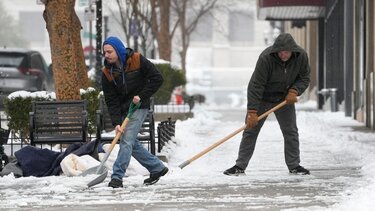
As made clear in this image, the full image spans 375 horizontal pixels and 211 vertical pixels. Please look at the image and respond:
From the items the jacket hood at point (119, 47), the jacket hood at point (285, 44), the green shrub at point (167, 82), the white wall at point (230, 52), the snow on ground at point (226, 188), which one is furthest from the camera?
the white wall at point (230, 52)

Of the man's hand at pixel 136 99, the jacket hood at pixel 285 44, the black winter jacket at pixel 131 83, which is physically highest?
the jacket hood at pixel 285 44

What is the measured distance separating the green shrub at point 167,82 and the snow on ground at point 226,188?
13001 mm

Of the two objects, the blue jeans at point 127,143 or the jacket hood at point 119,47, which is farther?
the blue jeans at point 127,143

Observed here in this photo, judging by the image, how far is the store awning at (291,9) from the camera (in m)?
34.4

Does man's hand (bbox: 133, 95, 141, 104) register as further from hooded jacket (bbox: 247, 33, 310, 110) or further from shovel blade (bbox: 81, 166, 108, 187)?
hooded jacket (bbox: 247, 33, 310, 110)

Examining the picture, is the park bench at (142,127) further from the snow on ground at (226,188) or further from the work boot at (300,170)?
the work boot at (300,170)

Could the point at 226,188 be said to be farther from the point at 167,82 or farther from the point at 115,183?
the point at 167,82

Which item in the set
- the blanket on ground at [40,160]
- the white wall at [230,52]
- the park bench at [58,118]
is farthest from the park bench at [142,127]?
the white wall at [230,52]

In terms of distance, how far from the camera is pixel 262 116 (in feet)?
43.4

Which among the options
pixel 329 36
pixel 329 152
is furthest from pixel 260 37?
pixel 329 152

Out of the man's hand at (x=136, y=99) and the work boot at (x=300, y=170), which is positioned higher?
the man's hand at (x=136, y=99)

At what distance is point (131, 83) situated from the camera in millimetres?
12273

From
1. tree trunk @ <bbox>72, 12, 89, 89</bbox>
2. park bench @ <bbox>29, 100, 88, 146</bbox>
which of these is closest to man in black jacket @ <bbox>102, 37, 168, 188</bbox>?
park bench @ <bbox>29, 100, 88, 146</bbox>

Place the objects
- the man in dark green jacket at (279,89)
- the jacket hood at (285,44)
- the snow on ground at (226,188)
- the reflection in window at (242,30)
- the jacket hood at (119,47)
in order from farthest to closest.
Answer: the reflection in window at (242,30)
the man in dark green jacket at (279,89)
the jacket hood at (285,44)
the jacket hood at (119,47)
the snow on ground at (226,188)
